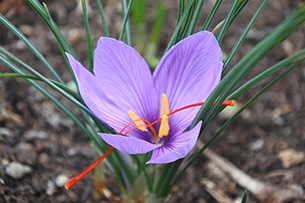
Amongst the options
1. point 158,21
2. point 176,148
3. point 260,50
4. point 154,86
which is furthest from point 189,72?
point 158,21

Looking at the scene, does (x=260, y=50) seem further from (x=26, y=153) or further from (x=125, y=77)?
(x=26, y=153)

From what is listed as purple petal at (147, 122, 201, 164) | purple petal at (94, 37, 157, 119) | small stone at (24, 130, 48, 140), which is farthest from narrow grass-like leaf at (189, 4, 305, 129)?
small stone at (24, 130, 48, 140)

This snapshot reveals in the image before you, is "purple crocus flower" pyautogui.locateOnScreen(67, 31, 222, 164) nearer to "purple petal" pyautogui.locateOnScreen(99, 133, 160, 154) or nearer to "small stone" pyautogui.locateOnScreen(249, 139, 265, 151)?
"purple petal" pyautogui.locateOnScreen(99, 133, 160, 154)

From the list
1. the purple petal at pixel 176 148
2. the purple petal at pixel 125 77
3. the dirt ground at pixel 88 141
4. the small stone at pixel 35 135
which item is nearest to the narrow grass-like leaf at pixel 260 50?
the purple petal at pixel 176 148

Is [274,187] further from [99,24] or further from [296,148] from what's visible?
[99,24]

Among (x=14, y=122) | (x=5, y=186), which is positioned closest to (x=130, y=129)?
(x=5, y=186)

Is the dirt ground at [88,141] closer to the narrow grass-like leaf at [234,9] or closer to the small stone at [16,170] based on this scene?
the small stone at [16,170]
